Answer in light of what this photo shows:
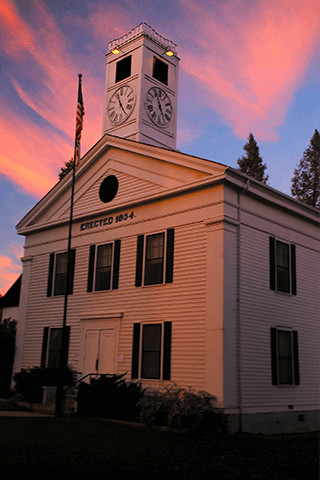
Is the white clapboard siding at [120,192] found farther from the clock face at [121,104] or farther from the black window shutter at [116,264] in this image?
the clock face at [121,104]

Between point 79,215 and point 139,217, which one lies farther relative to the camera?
point 79,215

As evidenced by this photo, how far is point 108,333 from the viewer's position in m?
20.7

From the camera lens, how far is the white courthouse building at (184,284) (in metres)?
17.2

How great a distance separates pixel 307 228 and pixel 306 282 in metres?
2.25

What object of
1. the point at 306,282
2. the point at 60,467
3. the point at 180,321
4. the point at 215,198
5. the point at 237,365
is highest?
the point at 215,198

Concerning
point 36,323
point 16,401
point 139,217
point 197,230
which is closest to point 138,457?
point 197,230

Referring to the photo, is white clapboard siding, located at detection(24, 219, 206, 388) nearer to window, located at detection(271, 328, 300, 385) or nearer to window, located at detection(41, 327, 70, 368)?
window, located at detection(41, 327, 70, 368)

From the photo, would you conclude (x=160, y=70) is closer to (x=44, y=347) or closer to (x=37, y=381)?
(x=44, y=347)

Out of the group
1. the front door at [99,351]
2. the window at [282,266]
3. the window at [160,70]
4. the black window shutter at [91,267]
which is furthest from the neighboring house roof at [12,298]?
the window at [282,266]

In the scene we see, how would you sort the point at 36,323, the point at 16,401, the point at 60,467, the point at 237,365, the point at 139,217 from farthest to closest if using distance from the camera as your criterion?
the point at 36,323 < the point at 16,401 < the point at 139,217 < the point at 237,365 < the point at 60,467

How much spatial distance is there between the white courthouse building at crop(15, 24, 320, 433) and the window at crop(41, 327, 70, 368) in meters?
0.07

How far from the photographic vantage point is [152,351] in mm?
18703

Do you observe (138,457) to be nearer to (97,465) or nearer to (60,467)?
(97,465)

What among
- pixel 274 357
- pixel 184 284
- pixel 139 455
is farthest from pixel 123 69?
pixel 139 455
